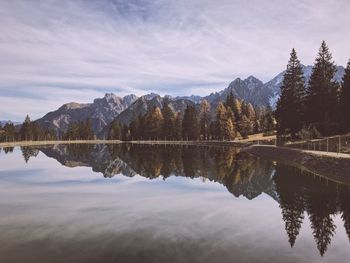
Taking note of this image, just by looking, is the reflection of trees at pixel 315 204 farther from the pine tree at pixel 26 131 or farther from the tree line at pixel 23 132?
the pine tree at pixel 26 131

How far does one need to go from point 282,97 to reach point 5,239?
78157 mm

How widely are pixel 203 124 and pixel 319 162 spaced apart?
116788mm

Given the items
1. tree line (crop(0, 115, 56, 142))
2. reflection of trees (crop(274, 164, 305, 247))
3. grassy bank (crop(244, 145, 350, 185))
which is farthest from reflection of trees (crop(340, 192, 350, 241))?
tree line (crop(0, 115, 56, 142))

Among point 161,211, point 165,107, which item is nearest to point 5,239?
point 161,211

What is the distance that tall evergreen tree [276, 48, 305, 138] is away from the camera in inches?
3238

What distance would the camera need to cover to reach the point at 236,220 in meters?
21.1

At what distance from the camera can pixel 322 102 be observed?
77.3 m

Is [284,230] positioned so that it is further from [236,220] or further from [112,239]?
[112,239]

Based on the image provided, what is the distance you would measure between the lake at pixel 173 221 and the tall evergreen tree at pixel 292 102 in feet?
155

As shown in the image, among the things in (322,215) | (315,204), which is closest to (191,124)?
(315,204)

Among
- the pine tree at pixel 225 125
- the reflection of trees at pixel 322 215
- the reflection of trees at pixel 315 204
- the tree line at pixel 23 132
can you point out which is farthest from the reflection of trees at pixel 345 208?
the tree line at pixel 23 132

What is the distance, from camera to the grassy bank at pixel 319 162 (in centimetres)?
3712

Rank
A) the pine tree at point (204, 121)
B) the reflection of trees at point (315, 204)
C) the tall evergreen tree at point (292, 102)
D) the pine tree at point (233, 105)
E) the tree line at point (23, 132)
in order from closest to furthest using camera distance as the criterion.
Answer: the reflection of trees at point (315, 204) < the tall evergreen tree at point (292, 102) < the pine tree at point (233, 105) < the pine tree at point (204, 121) < the tree line at point (23, 132)

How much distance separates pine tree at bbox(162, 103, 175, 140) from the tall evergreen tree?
3222 inches
